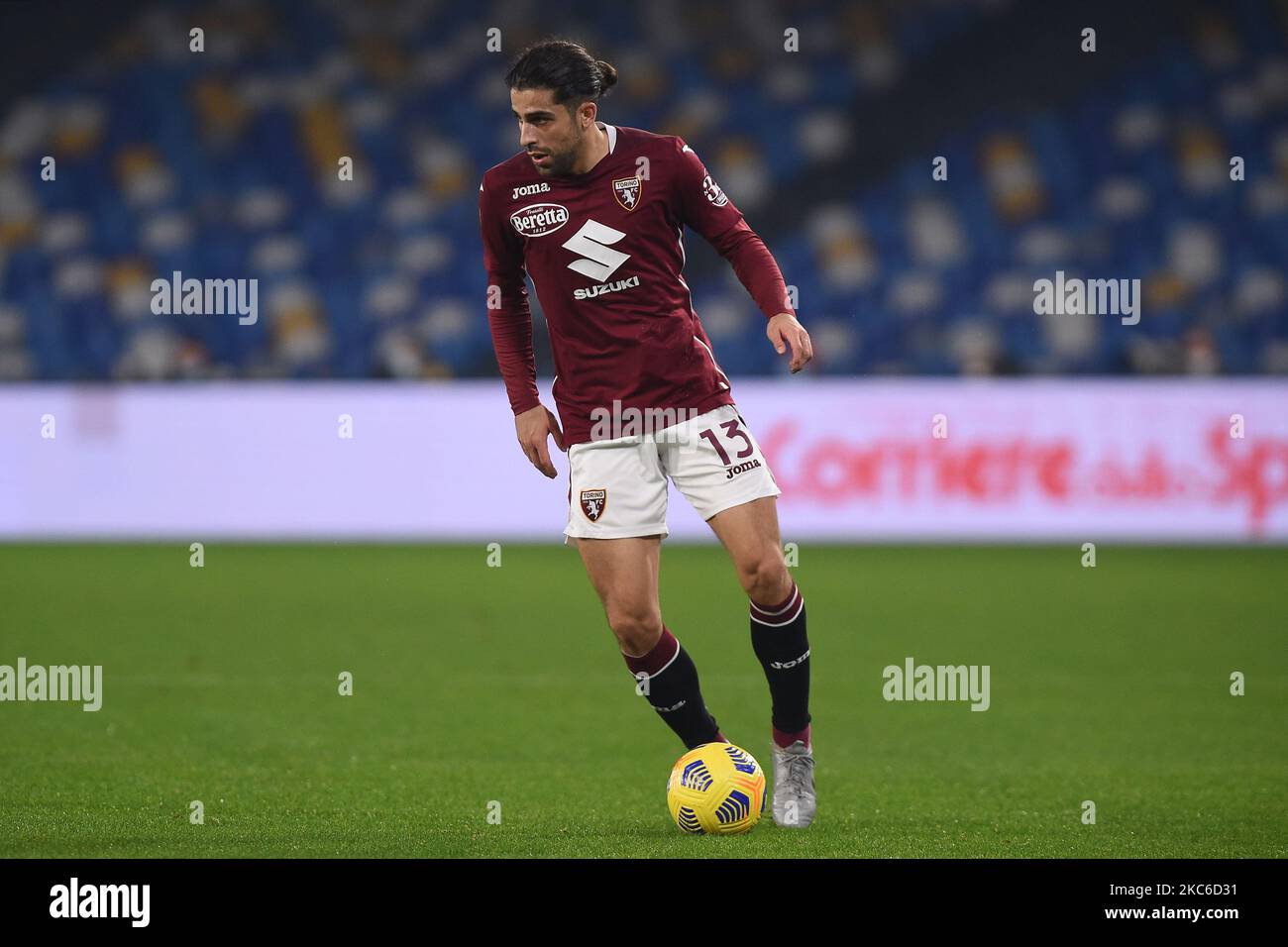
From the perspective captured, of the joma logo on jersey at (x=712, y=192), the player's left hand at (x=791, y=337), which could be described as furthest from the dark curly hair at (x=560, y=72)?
the player's left hand at (x=791, y=337)

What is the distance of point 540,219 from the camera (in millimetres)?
5102

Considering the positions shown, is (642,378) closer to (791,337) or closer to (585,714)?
(791,337)

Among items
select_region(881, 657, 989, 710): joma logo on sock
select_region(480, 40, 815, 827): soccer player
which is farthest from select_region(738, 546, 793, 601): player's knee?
select_region(881, 657, 989, 710): joma logo on sock

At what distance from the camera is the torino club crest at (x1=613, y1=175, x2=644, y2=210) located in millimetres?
5062

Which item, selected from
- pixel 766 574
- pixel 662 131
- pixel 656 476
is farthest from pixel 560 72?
pixel 662 131

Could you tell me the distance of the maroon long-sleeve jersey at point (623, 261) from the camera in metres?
5.07

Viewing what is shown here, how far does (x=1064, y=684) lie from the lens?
8.00 meters

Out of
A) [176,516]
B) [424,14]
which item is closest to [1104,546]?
[176,516]

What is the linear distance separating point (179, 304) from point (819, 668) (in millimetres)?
10597

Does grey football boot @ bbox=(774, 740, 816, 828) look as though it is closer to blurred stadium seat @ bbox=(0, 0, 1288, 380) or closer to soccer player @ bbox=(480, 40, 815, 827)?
soccer player @ bbox=(480, 40, 815, 827)

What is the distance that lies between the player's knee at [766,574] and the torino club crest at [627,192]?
1056 millimetres

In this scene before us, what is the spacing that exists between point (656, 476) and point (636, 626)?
1.42 ft

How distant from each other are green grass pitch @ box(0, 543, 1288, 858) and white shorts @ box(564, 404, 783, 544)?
0.86 meters

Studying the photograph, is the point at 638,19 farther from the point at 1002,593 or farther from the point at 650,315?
the point at 650,315
